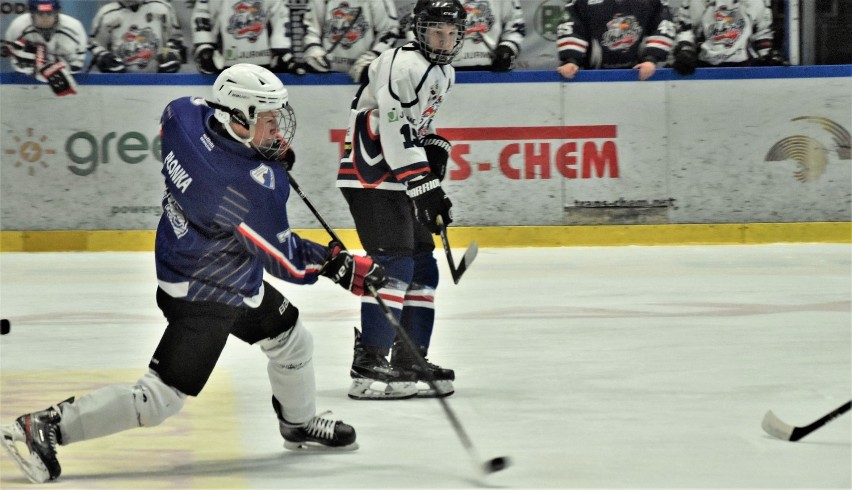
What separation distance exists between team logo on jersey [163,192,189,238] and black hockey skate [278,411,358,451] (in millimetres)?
685

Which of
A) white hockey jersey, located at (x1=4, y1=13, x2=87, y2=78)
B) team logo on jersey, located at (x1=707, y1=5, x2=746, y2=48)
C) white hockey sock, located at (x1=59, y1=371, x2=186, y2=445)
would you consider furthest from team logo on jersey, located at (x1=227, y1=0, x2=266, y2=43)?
white hockey sock, located at (x1=59, y1=371, x2=186, y2=445)

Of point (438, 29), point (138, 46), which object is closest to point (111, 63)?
point (138, 46)

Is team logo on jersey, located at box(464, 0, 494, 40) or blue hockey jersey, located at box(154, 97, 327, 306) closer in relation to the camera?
blue hockey jersey, located at box(154, 97, 327, 306)

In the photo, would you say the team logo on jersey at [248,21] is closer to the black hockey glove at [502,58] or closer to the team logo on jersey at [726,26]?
the black hockey glove at [502,58]

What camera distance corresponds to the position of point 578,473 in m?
3.65

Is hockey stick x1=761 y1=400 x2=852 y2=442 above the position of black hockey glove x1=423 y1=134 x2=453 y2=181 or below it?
below

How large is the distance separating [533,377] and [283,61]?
429cm

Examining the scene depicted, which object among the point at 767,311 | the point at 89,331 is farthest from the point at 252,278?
the point at 767,311

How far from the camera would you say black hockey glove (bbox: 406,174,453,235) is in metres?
4.76

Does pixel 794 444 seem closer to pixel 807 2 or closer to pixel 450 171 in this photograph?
pixel 450 171

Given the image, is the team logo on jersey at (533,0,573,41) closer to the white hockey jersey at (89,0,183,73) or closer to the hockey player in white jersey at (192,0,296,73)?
the hockey player in white jersey at (192,0,296,73)

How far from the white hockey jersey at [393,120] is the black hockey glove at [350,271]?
1.13m

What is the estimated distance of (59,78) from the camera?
342 inches

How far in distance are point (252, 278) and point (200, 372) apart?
Result: 30 cm
